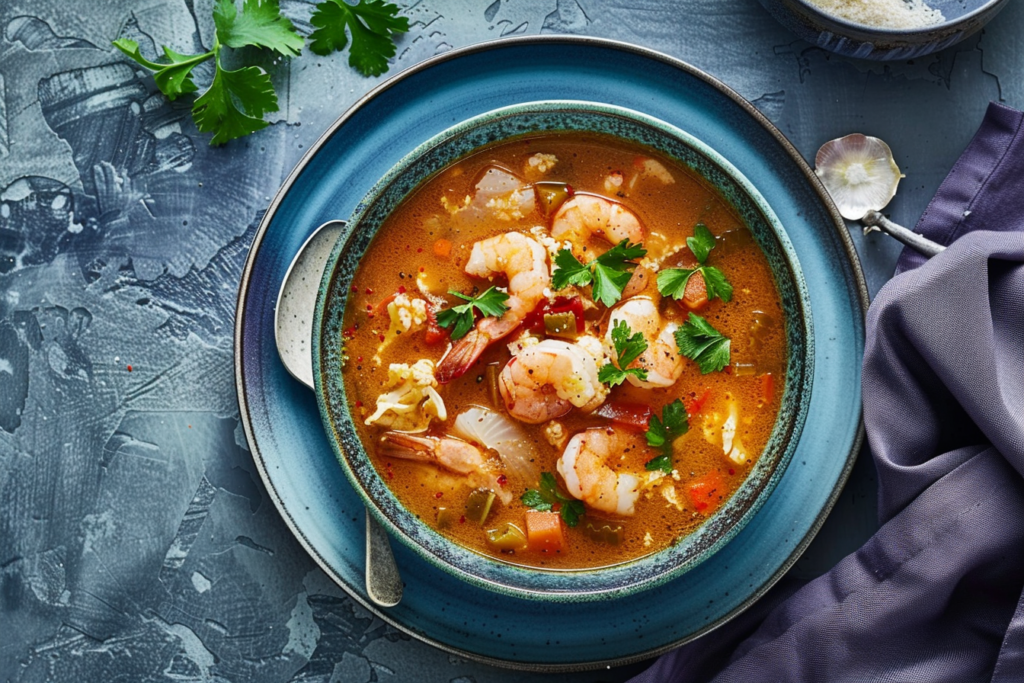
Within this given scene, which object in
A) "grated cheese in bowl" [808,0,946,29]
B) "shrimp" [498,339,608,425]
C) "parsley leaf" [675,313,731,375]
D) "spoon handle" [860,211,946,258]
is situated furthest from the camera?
"grated cheese in bowl" [808,0,946,29]

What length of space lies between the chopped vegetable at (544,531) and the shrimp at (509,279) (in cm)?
52

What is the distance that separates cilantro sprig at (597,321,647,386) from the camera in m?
2.53

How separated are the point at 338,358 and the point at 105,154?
1.20 m

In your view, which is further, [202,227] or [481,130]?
[202,227]

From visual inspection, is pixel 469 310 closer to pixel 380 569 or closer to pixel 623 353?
pixel 623 353

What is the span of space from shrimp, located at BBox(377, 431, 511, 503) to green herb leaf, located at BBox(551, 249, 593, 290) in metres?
0.60

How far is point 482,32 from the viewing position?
2.92m

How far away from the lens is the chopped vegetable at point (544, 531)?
2650 millimetres

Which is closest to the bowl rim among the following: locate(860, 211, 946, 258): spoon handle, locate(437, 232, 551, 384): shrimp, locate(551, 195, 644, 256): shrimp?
locate(860, 211, 946, 258): spoon handle

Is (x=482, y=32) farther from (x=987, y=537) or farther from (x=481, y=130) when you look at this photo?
(x=987, y=537)

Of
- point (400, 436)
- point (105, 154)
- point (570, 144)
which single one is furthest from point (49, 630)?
point (570, 144)

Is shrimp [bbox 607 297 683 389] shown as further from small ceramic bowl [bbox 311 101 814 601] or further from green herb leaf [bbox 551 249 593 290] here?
small ceramic bowl [bbox 311 101 814 601]

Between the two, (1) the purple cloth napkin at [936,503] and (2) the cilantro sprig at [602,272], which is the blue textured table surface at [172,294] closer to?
(1) the purple cloth napkin at [936,503]

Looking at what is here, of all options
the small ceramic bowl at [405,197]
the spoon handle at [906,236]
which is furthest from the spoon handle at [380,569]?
the spoon handle at [906,236]
